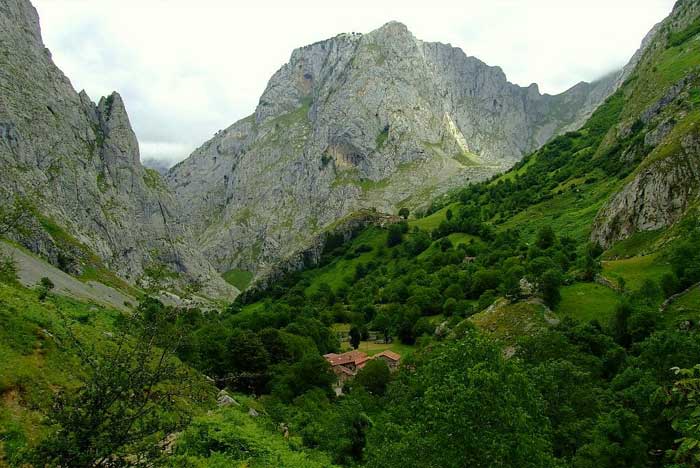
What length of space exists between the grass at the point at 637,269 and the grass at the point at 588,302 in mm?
2012

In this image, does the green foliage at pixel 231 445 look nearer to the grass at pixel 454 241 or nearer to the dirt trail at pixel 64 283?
the dirt trail at pixel 64 283

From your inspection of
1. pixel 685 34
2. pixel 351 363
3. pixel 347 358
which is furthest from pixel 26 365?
pixel 685 34

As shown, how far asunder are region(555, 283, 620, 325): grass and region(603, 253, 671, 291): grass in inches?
79.2

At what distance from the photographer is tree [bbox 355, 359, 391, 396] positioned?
182 feet

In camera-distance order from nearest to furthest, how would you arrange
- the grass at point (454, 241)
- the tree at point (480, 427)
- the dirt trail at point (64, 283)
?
the tree at point (480, 427) → the dirt trail at point (64, 283) → the grass at point (454, 241)

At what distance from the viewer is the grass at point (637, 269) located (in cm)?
5309

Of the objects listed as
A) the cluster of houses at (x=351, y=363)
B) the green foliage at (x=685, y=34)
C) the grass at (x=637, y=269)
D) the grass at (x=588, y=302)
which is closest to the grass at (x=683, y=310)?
the grass at (x=588, y=302)

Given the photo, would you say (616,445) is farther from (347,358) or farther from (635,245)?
(347,358)

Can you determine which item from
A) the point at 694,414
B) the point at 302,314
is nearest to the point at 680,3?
the point at 302,314

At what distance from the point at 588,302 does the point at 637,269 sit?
937 centimetres

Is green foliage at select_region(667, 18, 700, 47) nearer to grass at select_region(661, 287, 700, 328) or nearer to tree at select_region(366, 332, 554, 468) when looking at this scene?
grass at select_region(661, 287, 700, 328)

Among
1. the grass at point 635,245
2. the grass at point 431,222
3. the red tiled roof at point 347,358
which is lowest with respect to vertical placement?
the red tiled roof at point 347,358

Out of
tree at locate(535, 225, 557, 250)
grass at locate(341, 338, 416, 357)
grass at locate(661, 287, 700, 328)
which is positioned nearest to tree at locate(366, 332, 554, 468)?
grass at locate(661, 287, 700, 328)

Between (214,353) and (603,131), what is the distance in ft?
534
